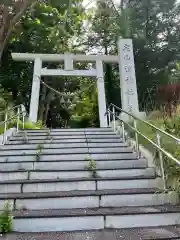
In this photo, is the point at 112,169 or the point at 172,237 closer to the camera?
the point at 172,237

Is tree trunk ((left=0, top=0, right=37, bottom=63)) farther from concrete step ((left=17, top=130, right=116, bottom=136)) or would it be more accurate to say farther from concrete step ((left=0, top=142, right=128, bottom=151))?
concrete step ((left=0, top=142, right=128, bottom=151))

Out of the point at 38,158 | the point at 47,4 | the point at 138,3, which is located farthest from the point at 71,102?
the point at 38,158

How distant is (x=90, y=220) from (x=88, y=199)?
44 centimetres

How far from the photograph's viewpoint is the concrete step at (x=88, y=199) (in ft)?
10.9

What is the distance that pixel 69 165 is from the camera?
174 inches

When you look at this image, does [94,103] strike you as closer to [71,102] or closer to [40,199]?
[71,102]

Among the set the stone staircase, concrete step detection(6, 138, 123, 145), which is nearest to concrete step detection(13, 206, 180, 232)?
the stone staircase

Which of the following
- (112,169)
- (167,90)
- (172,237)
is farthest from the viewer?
(167,90)

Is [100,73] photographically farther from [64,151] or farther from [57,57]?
[64,151]

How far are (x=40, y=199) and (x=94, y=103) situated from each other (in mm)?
10177

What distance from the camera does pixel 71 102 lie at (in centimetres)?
1443

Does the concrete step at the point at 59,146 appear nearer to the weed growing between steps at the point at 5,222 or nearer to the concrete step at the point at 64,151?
the concrete step at the point at 64,151

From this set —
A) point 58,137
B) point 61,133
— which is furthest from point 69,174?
point 61,133

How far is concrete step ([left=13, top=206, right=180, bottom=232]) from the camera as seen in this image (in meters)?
2.92
